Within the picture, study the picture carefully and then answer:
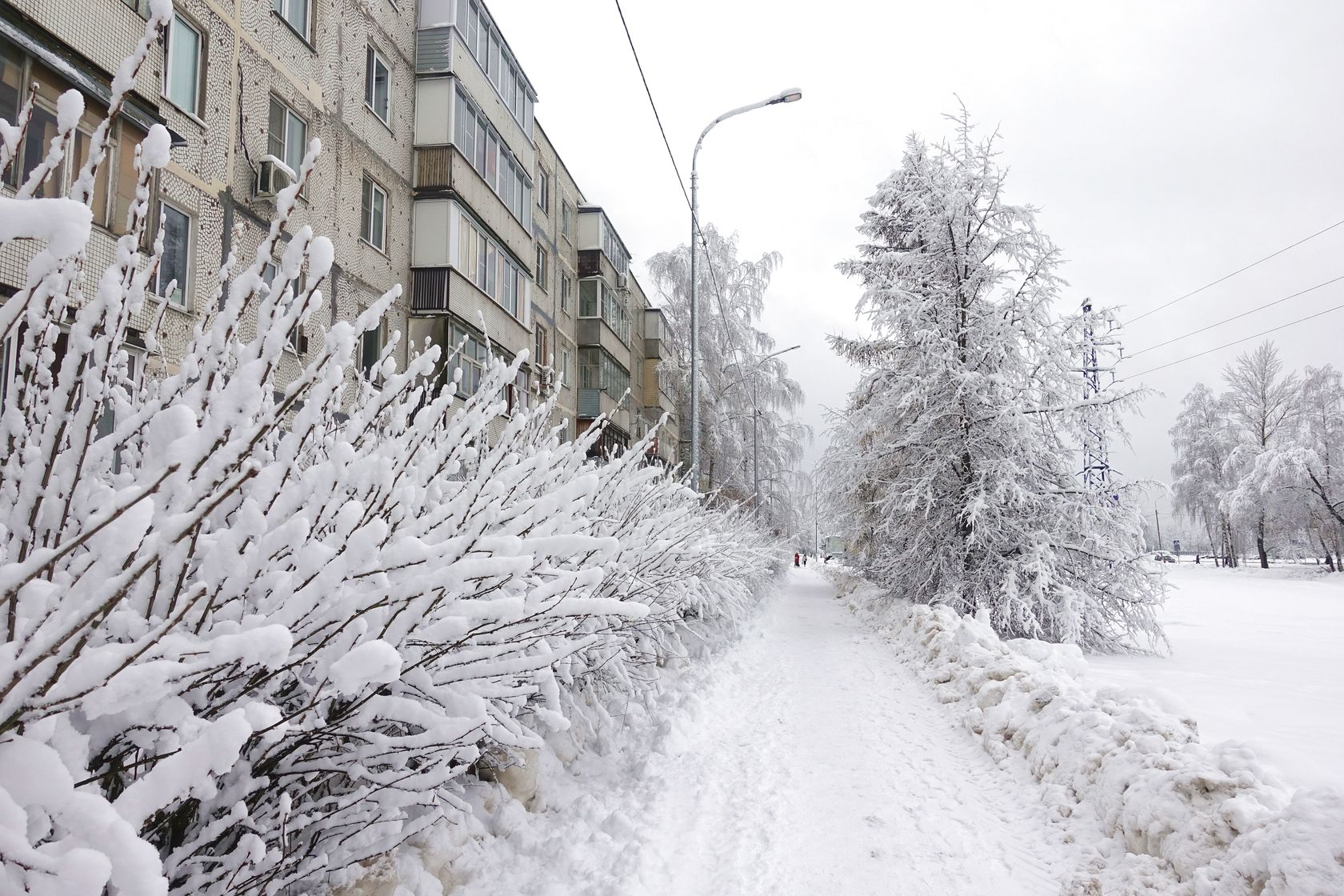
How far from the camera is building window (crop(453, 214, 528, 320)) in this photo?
46.3ft

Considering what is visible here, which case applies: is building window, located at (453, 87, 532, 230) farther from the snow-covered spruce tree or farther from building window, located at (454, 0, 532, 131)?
the snow-covered spruce tree

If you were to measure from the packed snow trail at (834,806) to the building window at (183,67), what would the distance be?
9.62 meters

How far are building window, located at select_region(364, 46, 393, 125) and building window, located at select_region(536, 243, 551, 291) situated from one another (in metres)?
7.91

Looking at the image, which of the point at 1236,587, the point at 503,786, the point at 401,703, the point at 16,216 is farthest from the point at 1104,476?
the point at 1236,587

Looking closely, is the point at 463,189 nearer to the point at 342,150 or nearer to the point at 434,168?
the point at 434,168

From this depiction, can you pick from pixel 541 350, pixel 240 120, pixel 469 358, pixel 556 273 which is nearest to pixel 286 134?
pixel 240 120

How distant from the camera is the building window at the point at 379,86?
13.0m

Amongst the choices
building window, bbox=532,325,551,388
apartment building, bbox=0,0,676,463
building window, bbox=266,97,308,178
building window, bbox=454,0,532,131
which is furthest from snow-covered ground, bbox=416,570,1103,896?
building window, bbox=532,325,551,388

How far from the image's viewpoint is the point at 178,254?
9.20m

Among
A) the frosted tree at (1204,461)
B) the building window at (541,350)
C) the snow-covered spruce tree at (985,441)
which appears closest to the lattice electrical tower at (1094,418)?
the snow-covered spruce tree at (985,441)

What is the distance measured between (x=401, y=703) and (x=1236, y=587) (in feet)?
96.6

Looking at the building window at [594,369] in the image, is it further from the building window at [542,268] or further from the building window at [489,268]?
the building window at [489,268]

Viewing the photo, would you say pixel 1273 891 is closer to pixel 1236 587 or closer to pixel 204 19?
pixel 204 19

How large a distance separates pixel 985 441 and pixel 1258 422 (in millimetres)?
34064
